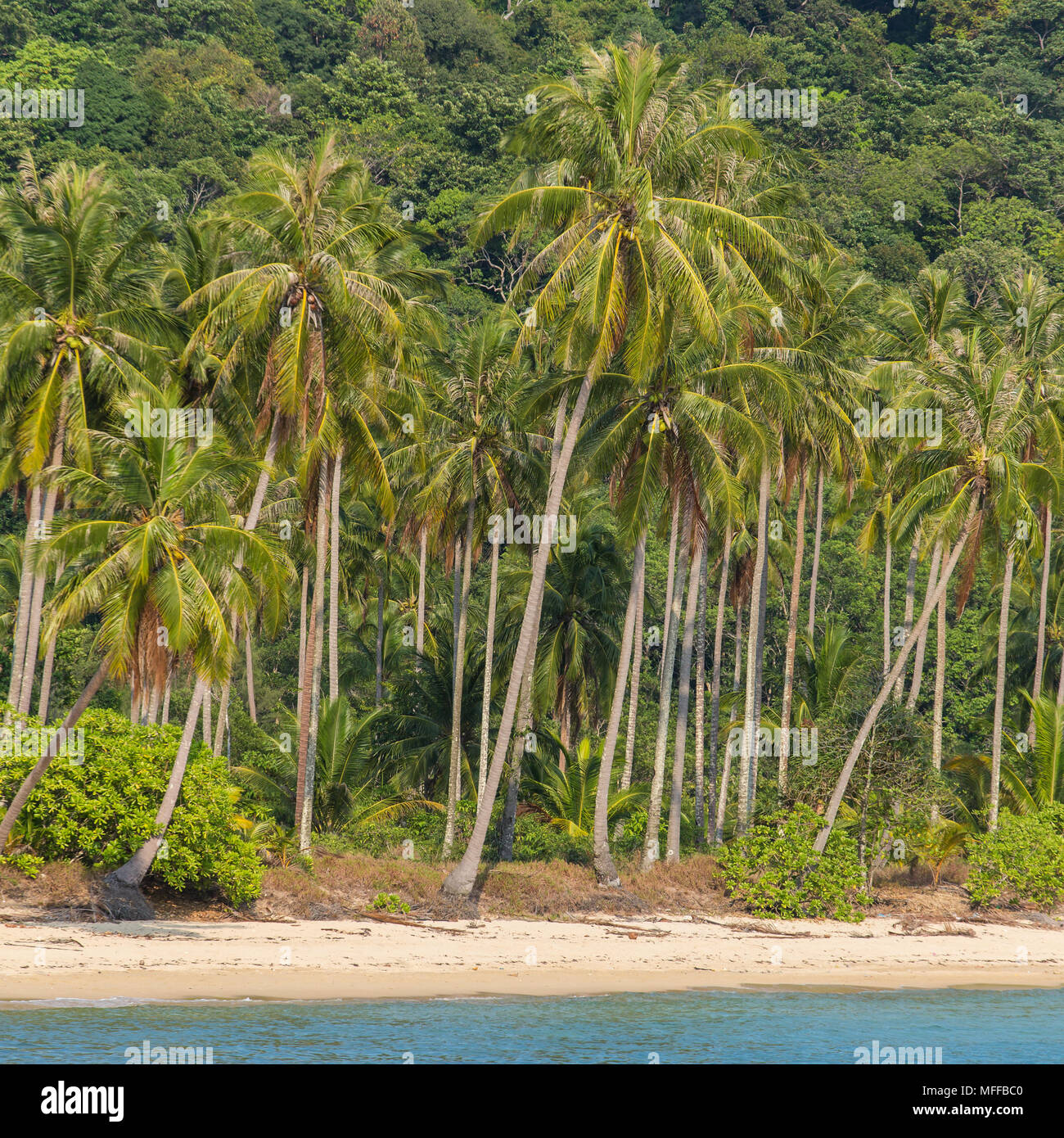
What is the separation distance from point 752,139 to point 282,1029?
1847cm

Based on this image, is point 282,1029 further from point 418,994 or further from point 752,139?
point 752,139

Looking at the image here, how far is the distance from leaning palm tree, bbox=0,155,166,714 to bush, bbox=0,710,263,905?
2.44 m

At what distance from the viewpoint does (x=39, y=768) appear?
20906mm

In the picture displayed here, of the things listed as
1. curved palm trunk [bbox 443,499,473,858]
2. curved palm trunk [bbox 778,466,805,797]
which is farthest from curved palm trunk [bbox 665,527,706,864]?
curved palm trunk [bbox 443,499,473,858]

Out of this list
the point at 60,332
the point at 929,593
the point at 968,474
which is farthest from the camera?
the point at 929,593

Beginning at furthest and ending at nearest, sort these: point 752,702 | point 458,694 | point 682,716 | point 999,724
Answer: point 999,724, point 752,702, point 458,694, point 682,716

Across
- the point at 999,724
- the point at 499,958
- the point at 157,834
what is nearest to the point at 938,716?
the point at 999,724

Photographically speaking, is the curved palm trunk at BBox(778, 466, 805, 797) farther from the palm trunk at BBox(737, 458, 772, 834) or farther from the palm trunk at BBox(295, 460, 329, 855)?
the palm trunk at BBox(295, 460, 329, 855)

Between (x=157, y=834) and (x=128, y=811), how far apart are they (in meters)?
0.62

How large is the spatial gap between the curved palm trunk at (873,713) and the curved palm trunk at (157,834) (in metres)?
13.9

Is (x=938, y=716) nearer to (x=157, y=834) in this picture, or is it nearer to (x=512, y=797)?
(x=512, y=797)

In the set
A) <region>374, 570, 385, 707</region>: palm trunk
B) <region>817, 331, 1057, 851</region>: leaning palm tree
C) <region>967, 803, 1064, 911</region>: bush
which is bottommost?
<region>967, 803, 1064, 911</region>: bush

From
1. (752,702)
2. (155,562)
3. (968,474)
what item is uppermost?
(968,474)

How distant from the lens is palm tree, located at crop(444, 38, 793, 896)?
2361 centimetres
